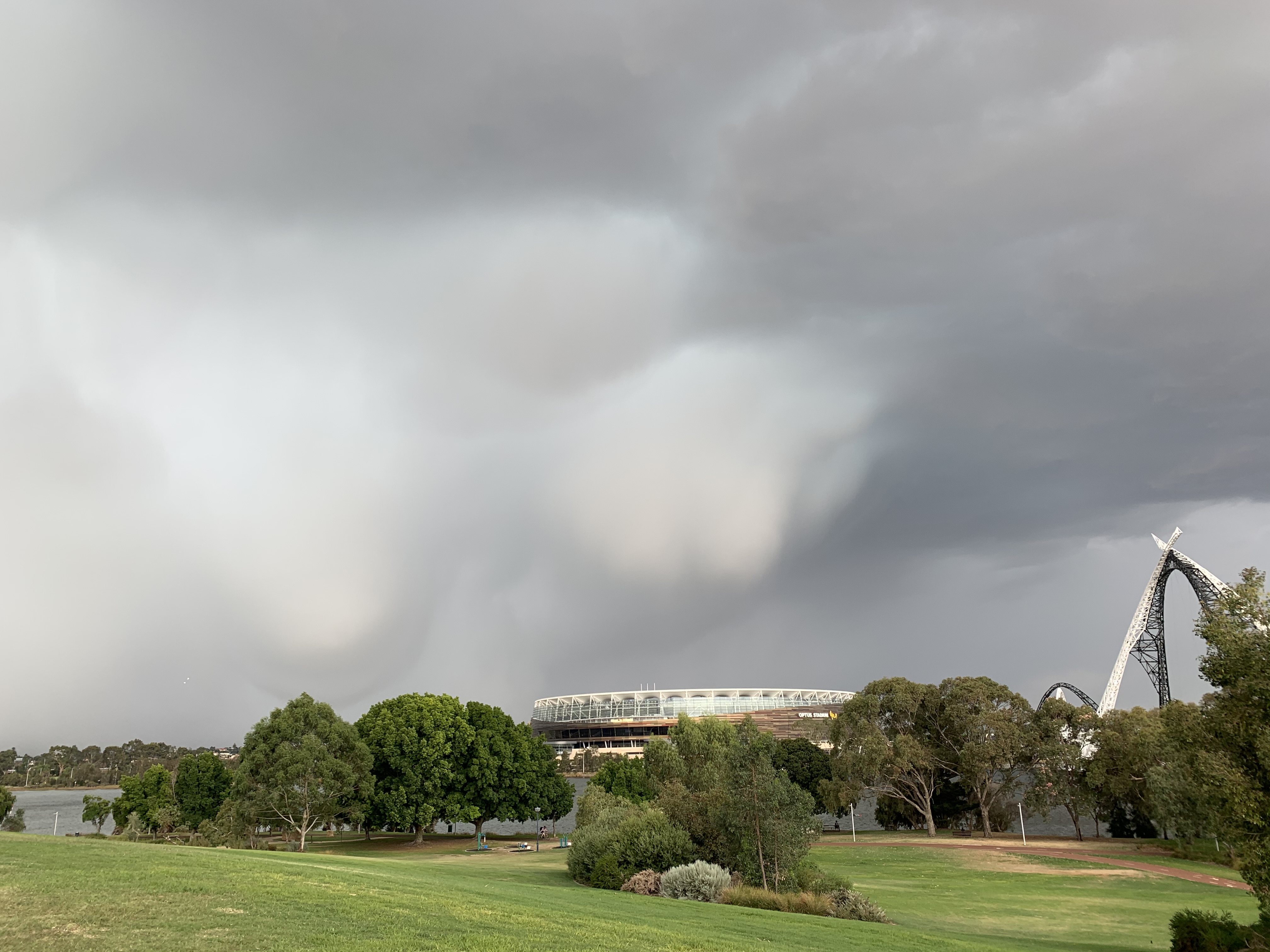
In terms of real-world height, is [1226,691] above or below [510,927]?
above

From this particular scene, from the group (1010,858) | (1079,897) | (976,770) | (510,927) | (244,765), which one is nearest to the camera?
(510,927)

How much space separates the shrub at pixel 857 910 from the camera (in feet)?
98.7

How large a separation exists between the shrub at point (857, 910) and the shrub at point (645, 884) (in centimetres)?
758

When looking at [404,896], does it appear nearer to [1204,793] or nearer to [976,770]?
[1204,793]

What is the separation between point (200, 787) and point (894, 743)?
72.2m

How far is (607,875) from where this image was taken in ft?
120

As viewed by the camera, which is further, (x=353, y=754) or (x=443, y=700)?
(x=443, y=700)

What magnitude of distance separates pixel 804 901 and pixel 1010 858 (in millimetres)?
33605

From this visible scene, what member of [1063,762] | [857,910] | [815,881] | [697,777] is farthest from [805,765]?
[857,910]

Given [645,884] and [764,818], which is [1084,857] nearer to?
[764,818]

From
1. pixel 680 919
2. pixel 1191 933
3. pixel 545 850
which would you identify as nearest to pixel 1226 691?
pixel 1191 933

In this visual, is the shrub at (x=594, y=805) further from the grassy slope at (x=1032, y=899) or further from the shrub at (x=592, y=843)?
the grassy slope at (x=1032, y=899)

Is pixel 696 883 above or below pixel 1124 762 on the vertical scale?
below

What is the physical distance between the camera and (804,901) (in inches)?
1206
